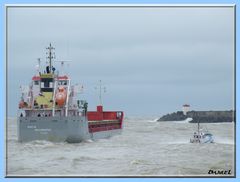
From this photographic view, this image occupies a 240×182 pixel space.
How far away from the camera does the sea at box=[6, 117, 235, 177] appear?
17219 mm

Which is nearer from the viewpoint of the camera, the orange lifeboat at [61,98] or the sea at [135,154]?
the sea at [135,154]

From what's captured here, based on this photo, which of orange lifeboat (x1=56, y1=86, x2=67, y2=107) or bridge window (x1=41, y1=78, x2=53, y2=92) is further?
orange lifeboat (x1=56, y1=86, x2=67, y2=107)

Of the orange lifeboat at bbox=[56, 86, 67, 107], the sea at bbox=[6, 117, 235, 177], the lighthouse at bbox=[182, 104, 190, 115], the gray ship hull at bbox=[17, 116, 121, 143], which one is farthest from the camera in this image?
the orange lifeboat at bbox=[56, 86, 67, 107]

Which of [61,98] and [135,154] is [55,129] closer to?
[61,98]

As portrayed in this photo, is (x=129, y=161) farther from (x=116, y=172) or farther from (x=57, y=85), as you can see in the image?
(x=57, y=85)

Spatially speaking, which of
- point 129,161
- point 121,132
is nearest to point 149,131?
point 121,132

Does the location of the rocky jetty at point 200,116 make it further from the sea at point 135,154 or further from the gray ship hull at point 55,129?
the gray ship hull at point 55,129

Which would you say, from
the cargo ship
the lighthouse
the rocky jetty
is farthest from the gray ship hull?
the lighthouse

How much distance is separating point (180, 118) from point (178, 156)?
101cm

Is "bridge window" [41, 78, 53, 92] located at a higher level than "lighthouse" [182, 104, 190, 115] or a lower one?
higher

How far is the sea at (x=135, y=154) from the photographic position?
17219 millimetres

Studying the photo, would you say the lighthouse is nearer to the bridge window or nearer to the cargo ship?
the cargo ship

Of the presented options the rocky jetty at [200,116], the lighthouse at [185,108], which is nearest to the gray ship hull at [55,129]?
the rocky jetty at [200,116]

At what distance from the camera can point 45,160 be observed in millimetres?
17781
